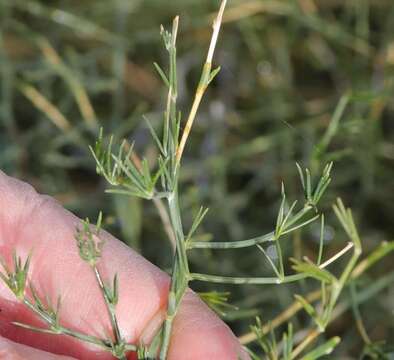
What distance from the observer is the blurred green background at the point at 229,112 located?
1.22m

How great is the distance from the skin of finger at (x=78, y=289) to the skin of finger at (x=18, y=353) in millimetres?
66

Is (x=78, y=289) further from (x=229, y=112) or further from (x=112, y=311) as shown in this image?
(x=229, y=112)

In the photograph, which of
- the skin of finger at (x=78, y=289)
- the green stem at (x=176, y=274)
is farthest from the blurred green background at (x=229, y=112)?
the green stem at (x=176, y=274)

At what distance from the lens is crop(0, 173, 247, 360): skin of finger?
718 mm

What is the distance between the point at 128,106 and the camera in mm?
1487

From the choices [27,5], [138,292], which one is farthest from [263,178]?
[138,292]

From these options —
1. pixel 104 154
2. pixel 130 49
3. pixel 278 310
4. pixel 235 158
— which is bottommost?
pixel 278 310

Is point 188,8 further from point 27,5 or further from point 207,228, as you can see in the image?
point 207,228

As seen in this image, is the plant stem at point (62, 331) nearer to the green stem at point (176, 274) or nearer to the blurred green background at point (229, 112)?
the green stem at point (176, 274)

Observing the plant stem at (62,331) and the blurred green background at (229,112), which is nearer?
the plant stem at (62,331)

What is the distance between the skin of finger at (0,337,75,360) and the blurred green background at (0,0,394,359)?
0.44 m

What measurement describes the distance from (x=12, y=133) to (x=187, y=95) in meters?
0.31

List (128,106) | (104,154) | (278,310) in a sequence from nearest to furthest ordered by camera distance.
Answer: (104,154), (278,310), (128,106)

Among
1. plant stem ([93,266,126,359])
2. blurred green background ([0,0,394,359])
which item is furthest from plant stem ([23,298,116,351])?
blurred green background ([0,0,394,359])
